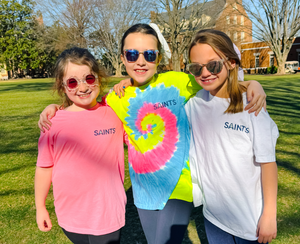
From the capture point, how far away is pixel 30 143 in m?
6.32

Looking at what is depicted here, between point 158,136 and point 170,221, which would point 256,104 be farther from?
point 170,221

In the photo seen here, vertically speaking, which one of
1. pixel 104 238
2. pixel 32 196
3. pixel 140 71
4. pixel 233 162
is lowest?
pixel 32 196

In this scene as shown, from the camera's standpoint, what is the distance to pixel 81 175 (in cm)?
175

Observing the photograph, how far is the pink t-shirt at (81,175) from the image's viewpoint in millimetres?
1729

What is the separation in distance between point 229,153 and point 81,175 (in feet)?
3.18

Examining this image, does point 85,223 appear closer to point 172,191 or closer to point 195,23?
point 172,191

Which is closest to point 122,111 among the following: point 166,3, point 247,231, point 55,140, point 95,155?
point 95,155

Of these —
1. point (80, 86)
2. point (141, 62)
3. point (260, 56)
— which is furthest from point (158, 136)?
point (260, 56)

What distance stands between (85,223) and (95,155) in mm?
447

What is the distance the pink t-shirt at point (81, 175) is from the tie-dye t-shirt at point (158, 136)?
0.73ft

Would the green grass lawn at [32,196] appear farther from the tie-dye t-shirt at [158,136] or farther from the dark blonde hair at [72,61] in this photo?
the tie-dye t-shirt at [158,136]

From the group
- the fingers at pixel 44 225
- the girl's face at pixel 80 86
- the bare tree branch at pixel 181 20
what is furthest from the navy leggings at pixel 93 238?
the bare tree branch at pixel 181 20

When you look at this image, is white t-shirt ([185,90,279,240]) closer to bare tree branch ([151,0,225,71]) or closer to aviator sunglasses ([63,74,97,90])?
aviator sunglasses ([63,74,97,90])

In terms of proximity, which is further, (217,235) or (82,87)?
(82,87)
